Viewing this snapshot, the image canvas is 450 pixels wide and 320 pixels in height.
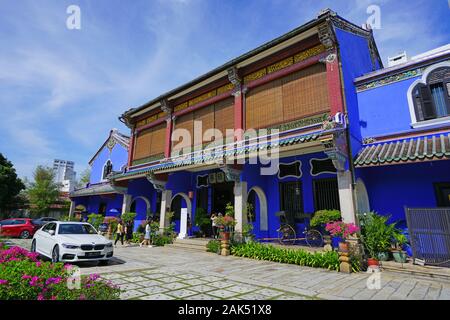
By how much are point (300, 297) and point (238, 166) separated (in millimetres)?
6575

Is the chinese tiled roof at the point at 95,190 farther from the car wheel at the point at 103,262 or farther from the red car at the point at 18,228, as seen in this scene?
the car wheel at the point at 103,262

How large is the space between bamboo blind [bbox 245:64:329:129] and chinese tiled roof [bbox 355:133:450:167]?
2281 mm

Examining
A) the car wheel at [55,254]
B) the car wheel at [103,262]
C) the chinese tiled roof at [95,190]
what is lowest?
the car wheel at [103,262]

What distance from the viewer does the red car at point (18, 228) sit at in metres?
17.4

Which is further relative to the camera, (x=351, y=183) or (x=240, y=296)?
(x=351, y=183)

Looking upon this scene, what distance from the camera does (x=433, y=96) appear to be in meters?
9.13

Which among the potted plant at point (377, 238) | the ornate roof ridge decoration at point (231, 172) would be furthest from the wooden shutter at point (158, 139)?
the potted plant at point (377, 238)

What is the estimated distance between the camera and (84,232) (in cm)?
937

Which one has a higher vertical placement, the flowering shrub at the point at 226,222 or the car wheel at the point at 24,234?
the flowering shrub at the point at 226,222

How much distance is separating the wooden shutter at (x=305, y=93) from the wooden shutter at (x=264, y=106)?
0.29 meters

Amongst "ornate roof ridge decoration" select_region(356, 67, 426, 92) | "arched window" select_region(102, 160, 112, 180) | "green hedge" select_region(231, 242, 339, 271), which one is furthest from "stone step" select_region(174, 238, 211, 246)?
"arched window" select_region(102, 160, 112, 180)

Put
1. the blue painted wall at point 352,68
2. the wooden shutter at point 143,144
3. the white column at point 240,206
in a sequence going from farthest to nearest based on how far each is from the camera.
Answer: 1. the wooden shutter at point 143,144
2. the white column at point 240,206
3. the blue painted wall at point 352,68
